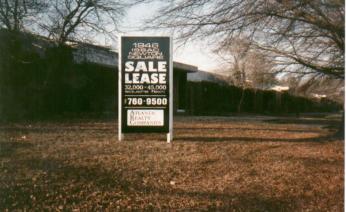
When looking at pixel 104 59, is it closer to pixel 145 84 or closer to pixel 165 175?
pixel 145 84

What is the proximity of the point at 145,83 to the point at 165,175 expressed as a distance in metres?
3.67

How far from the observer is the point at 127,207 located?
508 centimetres

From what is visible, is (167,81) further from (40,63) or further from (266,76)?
(40,63)

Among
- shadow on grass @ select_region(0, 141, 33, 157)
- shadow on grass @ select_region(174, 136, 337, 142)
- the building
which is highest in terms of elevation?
the building

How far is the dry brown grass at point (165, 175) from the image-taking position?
A: 534 cm

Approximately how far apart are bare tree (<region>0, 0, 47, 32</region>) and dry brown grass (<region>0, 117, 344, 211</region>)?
13.9ft

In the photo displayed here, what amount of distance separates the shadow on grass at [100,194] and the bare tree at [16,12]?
25.4 ft

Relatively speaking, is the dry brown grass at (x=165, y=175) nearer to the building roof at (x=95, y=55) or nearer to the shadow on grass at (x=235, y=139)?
the shadow on grass at (x=235, y=139)

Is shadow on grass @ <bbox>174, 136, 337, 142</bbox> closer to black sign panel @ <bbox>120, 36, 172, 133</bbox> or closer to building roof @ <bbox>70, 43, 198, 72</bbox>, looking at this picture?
black sign panel @ <bbox>120, 36, 172, 133</bbox>

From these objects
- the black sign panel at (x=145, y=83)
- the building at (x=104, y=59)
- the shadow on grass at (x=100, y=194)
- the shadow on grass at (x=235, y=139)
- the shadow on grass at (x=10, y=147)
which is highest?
the building at (x=104, y=59)

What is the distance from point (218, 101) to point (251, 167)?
2138cm

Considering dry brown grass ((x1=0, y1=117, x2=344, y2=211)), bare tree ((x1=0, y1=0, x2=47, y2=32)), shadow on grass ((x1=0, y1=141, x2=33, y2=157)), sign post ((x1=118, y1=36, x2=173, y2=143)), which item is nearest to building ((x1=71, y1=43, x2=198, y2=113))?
bare tree ((x1=0, y1=0, x2=47, y2=32))

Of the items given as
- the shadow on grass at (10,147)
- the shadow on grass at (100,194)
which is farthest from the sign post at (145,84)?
the shadow on grass at (100,194)

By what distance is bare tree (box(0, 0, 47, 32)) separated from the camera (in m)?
12.9
